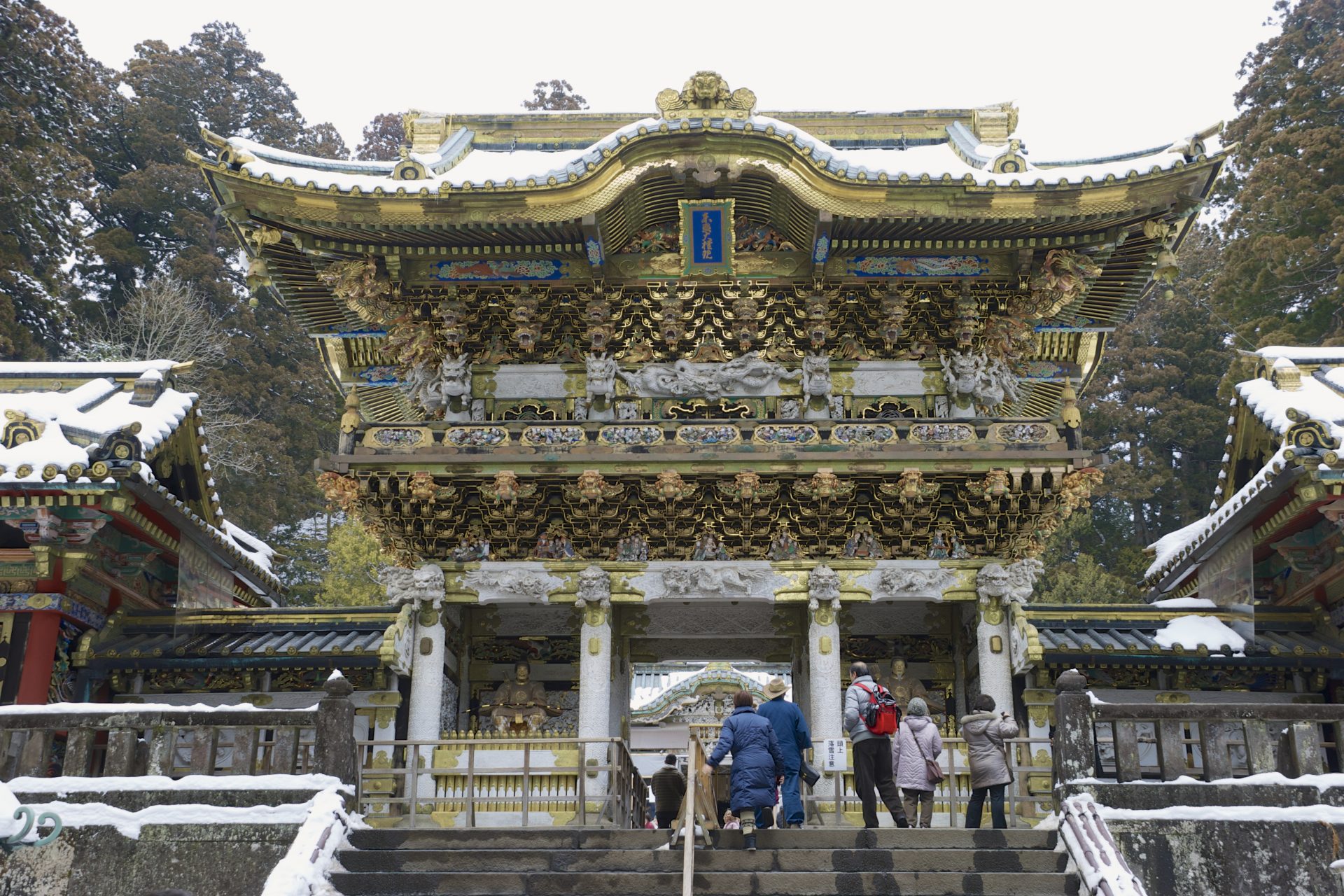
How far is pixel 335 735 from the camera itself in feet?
34.6

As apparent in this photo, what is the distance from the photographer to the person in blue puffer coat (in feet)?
32.4

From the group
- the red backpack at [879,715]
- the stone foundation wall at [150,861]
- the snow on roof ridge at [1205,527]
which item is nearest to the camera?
the stone foundation wall at [150,861]

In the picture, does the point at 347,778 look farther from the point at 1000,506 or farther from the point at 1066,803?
the point at 1000,506

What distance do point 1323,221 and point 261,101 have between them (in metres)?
29.5

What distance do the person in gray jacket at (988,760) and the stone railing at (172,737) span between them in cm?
535

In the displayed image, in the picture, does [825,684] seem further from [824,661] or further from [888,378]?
[888,378]

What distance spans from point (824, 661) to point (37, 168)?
21998 mm

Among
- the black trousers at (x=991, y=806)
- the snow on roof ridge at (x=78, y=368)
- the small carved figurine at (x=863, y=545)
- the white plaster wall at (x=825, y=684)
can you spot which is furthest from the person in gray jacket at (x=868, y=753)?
the snow on roof ridge at (x=78, y=368)

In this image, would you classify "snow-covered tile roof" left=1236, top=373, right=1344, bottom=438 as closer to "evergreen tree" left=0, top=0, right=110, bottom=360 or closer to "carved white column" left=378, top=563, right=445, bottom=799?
"carved white column" left=378, top=563, right=445, bottom=799

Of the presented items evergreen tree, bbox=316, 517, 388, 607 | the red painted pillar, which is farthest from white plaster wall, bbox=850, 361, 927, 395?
evergreen tree, bbox=316, 517, 388, 607

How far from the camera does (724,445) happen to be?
14508mm

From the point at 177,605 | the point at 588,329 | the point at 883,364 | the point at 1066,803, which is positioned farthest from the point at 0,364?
the point at 1066,803

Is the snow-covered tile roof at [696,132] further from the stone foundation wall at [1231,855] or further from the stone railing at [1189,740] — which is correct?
the stone foundation wall at [1231,855]

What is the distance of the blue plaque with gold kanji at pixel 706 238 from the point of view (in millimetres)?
15109
